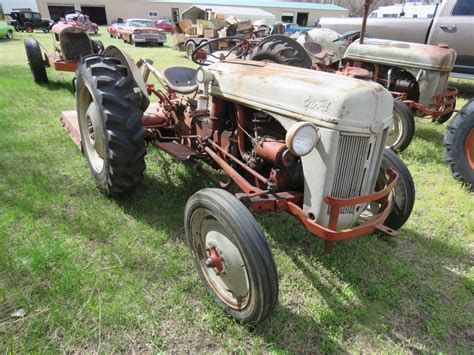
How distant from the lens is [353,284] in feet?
7.95

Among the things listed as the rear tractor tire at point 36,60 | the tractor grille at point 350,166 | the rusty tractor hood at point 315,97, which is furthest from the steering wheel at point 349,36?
the rear tractor tire at point 36,60

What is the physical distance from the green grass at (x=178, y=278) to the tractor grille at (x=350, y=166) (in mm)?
701

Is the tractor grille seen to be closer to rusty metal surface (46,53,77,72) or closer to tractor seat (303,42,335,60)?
tractor seat (303,42,335,60)

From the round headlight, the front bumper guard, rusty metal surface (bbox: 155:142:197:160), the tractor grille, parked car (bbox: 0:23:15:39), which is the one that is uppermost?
the round headlight

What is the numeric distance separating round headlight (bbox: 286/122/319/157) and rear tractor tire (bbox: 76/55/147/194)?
1381 millimetres

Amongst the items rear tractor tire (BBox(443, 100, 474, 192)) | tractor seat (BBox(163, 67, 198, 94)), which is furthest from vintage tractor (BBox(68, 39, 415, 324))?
rear tractor tire (BBox(443, 100, 474, 192))

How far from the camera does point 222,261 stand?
6.78ft

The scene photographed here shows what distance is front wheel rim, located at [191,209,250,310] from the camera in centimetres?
199

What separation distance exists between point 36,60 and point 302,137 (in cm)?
727

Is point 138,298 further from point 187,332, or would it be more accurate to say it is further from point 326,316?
point 326,316

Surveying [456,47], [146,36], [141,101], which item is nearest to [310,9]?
[146,36]

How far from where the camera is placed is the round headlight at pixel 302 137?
71.0 inches

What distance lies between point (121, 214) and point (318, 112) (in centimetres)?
194

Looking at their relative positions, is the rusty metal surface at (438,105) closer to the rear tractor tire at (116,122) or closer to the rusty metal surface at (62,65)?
the rear tractor tire at (116,122)
